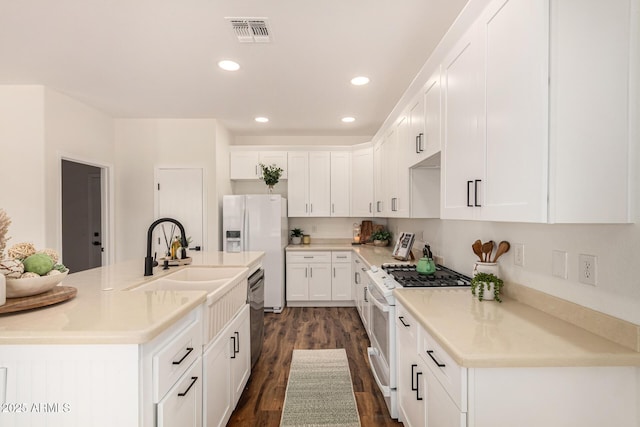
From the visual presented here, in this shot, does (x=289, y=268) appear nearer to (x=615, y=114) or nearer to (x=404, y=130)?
(x=404, y=130)

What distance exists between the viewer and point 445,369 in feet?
4.18

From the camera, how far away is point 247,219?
448 cm

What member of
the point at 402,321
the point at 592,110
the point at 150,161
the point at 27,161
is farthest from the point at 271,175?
the point at 592,110

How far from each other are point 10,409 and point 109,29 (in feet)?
7.67

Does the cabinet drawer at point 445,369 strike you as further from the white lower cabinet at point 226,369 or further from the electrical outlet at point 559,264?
the white lower cabinet at point 226,369

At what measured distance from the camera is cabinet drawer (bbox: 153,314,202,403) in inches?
45.9

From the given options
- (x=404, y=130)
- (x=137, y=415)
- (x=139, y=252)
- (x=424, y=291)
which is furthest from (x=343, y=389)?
(x=139, y=252)

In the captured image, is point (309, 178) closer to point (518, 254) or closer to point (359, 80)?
point (359, 80)

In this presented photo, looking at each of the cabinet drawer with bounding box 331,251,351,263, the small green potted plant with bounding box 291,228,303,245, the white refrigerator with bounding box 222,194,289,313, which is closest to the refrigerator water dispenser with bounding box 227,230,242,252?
the white refrigerator with bounding box 222,194,289,313

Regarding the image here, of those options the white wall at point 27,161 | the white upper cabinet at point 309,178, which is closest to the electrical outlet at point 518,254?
the white upper cabinet at point 309,178

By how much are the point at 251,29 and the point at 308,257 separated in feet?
10.1

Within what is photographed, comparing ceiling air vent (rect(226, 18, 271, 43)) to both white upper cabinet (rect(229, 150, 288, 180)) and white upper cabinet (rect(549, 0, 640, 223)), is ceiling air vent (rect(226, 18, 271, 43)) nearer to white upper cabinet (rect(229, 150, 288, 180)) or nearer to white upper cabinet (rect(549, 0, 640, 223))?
white upper cabinet (rect(549, 0, 640, 223))

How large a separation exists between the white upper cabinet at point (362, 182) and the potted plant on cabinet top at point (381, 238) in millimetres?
324

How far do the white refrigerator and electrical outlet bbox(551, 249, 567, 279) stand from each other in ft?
11.1
